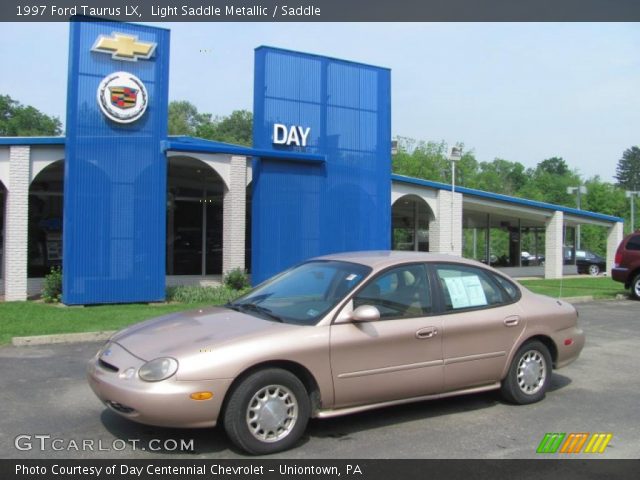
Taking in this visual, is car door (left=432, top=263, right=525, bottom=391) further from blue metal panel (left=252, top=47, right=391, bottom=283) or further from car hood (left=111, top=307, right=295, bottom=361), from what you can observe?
blue metal panel (left=252, top=47, right=391, bottom=283)

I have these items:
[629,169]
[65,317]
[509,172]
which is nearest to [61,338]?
[65,317]

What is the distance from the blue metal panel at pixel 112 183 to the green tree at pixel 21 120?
2462 inches

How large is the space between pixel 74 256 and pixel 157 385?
10.7m

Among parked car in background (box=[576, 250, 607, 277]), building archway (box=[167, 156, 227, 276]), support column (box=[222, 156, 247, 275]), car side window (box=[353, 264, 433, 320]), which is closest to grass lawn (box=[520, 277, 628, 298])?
support column (box=[222, 156, 247, 275])

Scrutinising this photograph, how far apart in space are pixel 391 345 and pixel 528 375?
1820 mm

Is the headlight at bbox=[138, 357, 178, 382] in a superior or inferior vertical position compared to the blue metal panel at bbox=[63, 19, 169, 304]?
inferior

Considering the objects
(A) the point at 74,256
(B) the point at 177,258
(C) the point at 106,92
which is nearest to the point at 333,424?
(A) the point at 74,256

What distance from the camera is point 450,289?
5973 millimetres

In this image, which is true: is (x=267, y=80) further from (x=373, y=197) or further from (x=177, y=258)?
(x=177, y=258)

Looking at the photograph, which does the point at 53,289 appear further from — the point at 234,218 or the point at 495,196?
the point at 495,196

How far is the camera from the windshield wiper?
533cm

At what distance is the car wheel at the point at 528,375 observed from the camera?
6.18 meters

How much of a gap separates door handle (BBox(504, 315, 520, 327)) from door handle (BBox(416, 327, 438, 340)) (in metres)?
0.92

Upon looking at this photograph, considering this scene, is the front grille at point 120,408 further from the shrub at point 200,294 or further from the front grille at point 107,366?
the shrub at point 200,294
